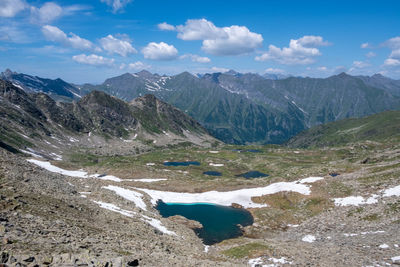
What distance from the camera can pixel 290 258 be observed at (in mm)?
46094

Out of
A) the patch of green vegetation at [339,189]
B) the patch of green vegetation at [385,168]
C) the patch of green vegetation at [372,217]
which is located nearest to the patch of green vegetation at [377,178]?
the patch of green vegetation at [339,189]

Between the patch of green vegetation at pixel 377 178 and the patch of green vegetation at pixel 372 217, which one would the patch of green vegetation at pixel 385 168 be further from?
the patch of green vegetation at pixel 372 217

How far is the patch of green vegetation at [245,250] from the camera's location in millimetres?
50344

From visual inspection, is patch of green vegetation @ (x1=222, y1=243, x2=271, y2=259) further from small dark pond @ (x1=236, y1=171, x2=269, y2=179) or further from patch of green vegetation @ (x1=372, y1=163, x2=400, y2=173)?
small dark pond @ (x1=236, y1=171, x2=269, y2=179)

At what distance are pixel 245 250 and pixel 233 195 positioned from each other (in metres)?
49.1

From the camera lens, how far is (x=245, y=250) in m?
51.6

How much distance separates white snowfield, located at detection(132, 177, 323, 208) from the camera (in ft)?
305

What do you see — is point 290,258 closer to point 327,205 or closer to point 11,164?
point 327,205

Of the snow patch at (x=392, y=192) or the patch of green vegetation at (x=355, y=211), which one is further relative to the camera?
the snow patch at (x=392, y=192)

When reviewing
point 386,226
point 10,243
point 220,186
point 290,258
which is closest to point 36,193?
point 10,243

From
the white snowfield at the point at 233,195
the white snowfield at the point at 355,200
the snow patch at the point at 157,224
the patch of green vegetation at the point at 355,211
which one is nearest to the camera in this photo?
the snow patch at the point at 157,224

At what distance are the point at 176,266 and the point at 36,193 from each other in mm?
28993

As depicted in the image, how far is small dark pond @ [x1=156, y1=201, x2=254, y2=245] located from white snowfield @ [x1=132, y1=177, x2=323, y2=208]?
11.2 ft

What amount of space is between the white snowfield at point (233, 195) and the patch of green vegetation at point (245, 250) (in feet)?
125
